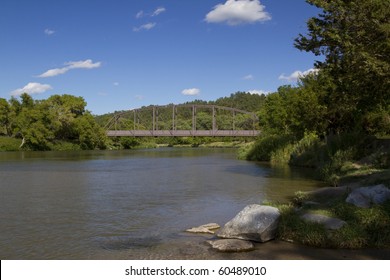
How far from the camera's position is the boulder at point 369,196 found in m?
11.5

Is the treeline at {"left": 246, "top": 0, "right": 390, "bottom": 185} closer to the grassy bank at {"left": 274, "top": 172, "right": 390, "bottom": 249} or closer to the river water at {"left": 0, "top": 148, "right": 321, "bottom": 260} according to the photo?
the river water at {"left": 0, "top": 148, "right": 321, "bottom": 260}

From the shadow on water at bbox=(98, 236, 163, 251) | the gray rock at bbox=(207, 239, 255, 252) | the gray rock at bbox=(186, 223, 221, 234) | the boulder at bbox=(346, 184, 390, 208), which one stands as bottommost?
the shadow on water at bbox=(98, 236, 163, 251)

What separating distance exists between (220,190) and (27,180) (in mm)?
13168

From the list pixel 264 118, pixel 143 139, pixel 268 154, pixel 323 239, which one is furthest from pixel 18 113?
pixel 323 239

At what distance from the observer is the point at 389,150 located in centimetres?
2308

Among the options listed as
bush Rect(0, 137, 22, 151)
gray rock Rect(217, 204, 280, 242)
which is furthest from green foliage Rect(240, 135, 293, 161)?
bush Rect(0, 137, 22, 151)

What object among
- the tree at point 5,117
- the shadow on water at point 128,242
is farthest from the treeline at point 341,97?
the tree at point 5,117

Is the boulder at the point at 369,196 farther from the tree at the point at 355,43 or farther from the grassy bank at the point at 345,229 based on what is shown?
the tree at the point at 355,43

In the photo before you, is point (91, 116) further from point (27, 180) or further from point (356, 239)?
point (356, 239)

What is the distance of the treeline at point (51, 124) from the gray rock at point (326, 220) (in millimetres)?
82488

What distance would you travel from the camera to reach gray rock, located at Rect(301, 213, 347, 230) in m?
10.4

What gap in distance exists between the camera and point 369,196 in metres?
11.8

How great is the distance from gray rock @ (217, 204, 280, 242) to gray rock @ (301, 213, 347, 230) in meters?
0.84

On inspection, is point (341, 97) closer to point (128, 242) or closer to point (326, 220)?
point (326, 220)
